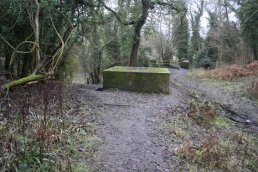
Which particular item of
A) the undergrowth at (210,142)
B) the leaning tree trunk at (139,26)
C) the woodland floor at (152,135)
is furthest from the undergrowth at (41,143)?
the leaning tree trunk at (139,26)

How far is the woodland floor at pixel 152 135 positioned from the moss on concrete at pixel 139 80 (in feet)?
1.64

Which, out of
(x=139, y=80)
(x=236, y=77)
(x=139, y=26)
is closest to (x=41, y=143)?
(x=139, y=80)

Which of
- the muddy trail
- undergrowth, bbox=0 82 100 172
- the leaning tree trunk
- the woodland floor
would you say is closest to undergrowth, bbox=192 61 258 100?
the muddy trail

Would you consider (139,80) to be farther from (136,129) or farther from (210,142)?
(210,142)

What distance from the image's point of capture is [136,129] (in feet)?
16.4

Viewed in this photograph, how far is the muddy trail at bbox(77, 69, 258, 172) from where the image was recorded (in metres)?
3.79

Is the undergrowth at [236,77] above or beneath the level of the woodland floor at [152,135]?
above

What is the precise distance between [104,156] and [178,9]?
8.88 m

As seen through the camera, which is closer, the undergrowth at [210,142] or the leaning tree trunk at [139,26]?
the undergrowth at [210,142]

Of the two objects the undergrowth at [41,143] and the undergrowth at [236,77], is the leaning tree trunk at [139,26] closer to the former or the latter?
the undergrowth at [236,77]

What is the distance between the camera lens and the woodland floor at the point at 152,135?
3.85 meters

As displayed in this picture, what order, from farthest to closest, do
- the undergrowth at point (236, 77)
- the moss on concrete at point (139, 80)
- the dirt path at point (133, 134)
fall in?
the undergrowth at point (236, 77)
the moss on concrete at point (139, 80)
the dirt path at point (133, 134)

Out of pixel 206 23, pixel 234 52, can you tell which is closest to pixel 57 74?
pixel 234 52

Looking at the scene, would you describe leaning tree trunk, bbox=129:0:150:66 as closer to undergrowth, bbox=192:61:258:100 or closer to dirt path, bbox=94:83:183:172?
undergrowth, bbox=192:61:258:100
